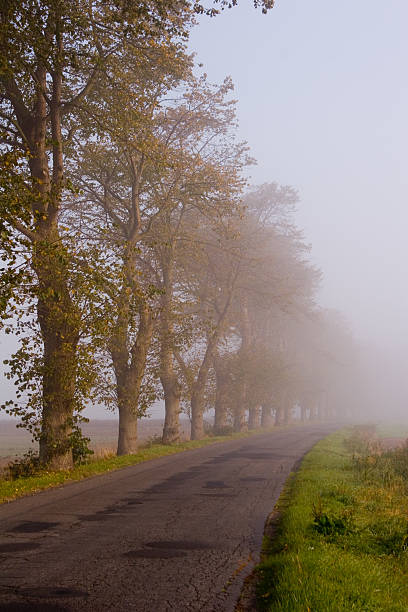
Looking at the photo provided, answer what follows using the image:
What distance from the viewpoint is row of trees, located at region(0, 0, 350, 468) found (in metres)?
14.2

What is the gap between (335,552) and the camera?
24.0ft

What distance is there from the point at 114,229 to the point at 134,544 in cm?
2027

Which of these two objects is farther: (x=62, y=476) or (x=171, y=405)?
(x=171, y=405)

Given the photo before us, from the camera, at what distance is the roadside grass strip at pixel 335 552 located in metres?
5.62

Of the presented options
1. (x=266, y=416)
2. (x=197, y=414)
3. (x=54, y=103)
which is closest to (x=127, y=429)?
(x=197, y=414)

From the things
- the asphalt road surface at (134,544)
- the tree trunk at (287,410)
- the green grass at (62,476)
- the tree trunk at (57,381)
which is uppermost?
the tree trunk at (57,381)

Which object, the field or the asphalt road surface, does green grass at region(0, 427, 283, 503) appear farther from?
the field

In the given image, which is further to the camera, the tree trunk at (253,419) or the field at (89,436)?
the tree trunk at (253,419)

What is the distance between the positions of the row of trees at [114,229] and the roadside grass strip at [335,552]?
734 centimetres

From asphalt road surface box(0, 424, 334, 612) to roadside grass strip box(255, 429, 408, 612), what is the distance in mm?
429

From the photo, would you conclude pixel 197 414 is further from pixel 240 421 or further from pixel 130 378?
pixel 130 378

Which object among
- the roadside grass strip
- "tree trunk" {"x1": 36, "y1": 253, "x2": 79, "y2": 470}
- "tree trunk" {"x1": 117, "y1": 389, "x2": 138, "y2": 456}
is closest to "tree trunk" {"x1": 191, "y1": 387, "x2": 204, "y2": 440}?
"tree trunk" {"x1": 117, "y1": 389, "x2": 138, "y2": 456}

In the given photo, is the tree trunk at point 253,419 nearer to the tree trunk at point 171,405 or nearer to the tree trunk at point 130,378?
the tree trunk at point 171,405

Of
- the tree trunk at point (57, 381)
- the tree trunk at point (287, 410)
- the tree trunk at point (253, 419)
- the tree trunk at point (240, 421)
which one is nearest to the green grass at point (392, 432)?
the tree trunk at point (287, 410)
